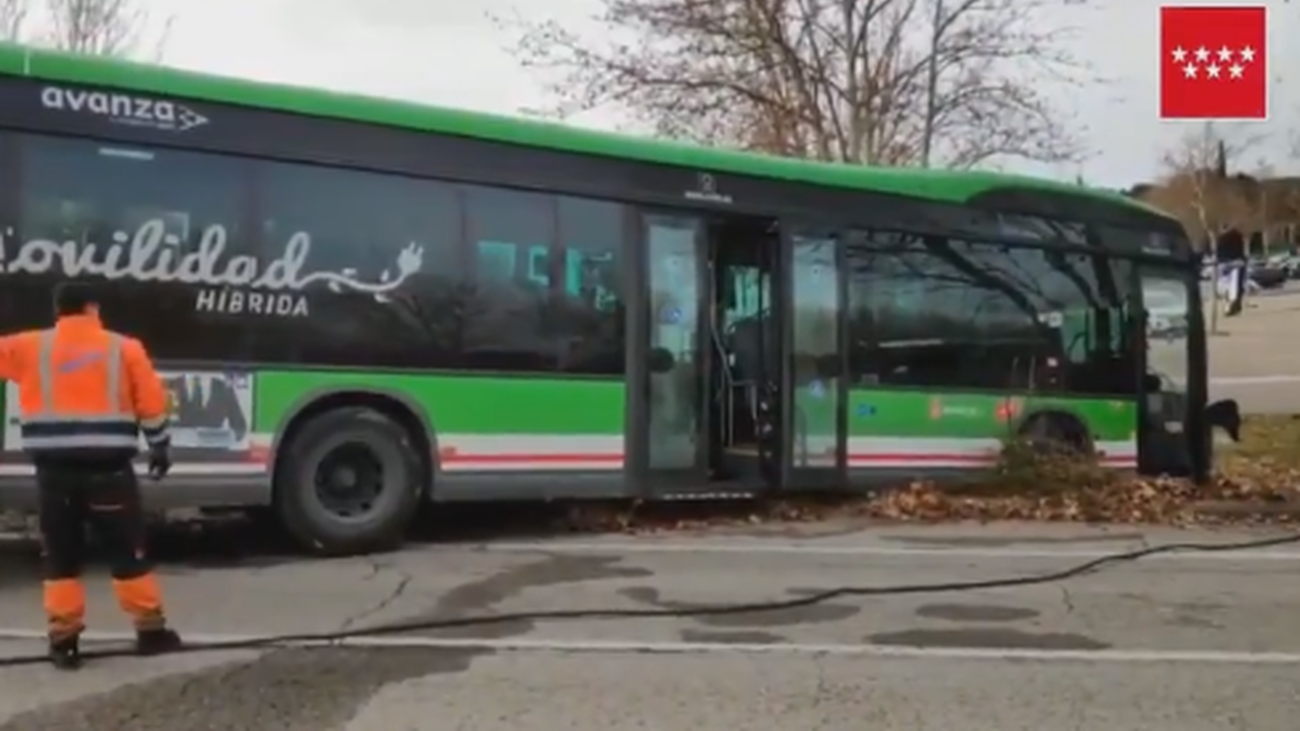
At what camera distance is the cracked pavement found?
601 cm

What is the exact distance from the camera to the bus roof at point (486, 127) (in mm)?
8980

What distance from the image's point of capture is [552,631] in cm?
762

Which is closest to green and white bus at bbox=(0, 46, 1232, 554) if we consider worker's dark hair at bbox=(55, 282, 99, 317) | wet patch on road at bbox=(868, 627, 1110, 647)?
worker's dark hair at bbox=(55, 282, 99, 317)

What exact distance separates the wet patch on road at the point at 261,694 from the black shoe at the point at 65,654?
0.08 meters

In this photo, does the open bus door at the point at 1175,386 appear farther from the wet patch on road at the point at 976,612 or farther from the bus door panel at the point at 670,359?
the wet patch on road at the point at 976,612

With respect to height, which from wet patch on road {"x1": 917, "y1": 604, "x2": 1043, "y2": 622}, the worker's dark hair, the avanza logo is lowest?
wet patch on road {"x1": 917, "y1": 604, "x2": 1043, "y2": 622}

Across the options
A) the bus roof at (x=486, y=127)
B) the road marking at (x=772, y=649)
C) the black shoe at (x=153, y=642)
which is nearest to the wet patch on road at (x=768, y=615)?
the road marking at (x=772, y=649)

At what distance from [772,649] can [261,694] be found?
2390 mm

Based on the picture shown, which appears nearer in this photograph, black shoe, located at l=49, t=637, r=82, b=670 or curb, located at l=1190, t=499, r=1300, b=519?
black shoe, located at l=49, t=637, r=82, b=670

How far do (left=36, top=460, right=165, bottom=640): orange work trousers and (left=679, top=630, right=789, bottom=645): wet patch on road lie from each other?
98.4 inches

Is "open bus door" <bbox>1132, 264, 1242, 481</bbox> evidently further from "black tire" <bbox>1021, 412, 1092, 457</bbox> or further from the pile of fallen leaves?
the pile of fallen leaves

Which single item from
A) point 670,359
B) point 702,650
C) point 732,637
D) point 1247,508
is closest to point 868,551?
point 670,359

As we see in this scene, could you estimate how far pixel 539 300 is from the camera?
10820 mm

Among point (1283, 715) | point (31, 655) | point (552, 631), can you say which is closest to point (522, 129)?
point (552, 631)
